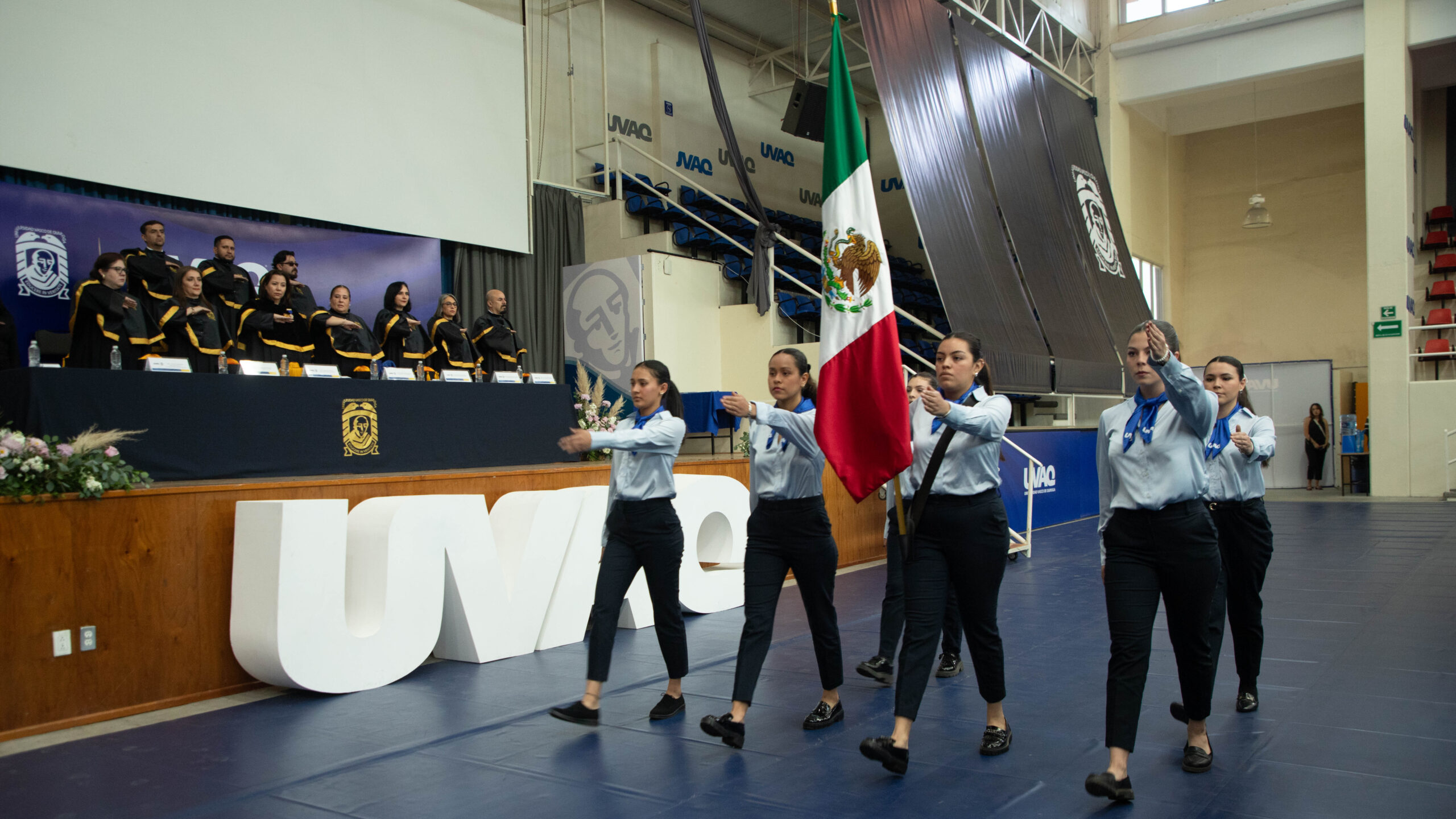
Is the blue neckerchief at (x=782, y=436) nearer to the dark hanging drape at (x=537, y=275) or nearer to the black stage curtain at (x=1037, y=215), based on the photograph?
the dark hanging drape at (x=537, y=275)

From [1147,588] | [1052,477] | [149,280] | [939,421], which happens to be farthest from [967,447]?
[1052,477]

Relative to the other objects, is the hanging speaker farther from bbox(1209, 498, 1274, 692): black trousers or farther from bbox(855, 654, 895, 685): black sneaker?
bbox(1209, 498, 1274, 692): black trousers

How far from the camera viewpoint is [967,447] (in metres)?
3.48

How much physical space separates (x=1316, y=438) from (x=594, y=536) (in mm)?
16205

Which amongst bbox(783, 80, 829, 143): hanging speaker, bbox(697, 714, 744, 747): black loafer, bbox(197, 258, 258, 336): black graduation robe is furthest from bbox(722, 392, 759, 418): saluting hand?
bbox(783, 80, 829, 143): hanging speaker

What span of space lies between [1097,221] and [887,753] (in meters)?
14.8

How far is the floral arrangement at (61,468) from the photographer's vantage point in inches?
165

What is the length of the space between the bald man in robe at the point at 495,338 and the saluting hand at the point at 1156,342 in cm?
792

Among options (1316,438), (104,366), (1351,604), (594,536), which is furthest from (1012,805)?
(1316,438)

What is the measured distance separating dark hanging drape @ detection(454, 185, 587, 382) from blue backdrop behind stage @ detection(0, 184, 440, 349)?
27.0 inches

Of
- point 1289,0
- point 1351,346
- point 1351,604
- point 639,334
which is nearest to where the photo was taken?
point 1351,604

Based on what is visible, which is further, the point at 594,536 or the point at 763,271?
the point at 763,271

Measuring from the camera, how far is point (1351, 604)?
6.61 meters

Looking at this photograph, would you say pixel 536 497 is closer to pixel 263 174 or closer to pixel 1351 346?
pixel 263 174
